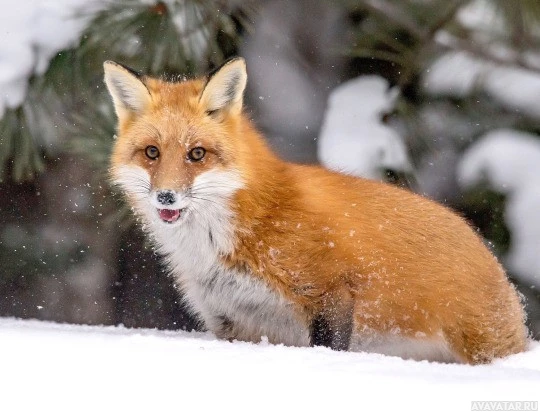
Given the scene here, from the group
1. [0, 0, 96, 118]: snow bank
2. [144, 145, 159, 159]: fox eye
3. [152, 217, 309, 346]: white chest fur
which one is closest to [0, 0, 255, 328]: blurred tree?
[0, 0, 96, 118]: snow bank

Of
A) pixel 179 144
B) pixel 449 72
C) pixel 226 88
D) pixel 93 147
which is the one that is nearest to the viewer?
pixel 179 144

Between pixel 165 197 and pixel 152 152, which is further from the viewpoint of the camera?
pixel 152 152

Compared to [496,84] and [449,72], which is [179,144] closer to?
[449,72]

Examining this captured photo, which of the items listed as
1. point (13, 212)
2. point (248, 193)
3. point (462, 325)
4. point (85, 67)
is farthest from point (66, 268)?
point (462, 325)

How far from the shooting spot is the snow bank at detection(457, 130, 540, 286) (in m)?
3.77

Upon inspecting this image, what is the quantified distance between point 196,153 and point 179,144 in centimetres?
7

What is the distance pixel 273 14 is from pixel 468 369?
2.74 metres

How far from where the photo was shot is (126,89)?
2.94 meters

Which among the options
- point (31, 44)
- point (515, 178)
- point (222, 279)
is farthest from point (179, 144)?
point (515, 178)

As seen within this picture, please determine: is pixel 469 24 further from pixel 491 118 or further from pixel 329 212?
pixel 329 212

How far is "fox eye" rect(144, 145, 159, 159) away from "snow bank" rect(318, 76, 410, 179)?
1.09m

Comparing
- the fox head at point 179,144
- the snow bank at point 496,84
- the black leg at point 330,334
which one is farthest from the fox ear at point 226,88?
the snow bank at point 496,84

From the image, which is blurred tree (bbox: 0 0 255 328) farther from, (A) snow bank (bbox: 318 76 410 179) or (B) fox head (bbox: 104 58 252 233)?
(A) snow bank (bbox: 318 76 410 179)

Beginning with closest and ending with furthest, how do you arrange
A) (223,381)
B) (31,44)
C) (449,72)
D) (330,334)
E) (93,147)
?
1. (223,381)
2. (330,334)
3. (31,44)
4. (93,147)
5. (449,72)
